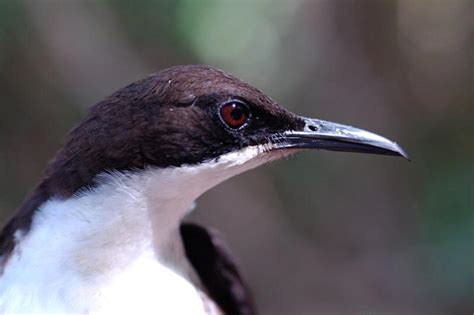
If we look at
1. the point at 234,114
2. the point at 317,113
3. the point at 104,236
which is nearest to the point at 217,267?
the point at 104,236

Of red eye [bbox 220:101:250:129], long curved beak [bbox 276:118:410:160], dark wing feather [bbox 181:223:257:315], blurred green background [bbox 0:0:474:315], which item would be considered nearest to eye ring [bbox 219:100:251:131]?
red eye [bbox 220:101:250:129]

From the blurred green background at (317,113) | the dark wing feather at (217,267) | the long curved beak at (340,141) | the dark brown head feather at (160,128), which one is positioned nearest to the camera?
the dark brown head feather at (160,128)

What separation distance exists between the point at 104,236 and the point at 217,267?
2.19 feet

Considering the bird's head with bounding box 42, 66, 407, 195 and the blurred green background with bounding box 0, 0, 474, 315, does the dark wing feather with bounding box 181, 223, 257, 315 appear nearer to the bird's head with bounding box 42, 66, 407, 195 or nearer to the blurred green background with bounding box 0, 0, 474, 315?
the bird's head with bounding box 42, 66, 407, 195

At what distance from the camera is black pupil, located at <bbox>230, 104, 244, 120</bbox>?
6.66 feet

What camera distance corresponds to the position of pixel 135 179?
2.00 meters

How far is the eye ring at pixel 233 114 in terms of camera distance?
2.02 meters

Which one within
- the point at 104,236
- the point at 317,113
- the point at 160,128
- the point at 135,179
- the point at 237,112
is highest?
the point at 317,113

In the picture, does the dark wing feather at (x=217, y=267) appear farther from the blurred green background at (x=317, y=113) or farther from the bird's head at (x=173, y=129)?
the blurred green background at (x=317, y=113)

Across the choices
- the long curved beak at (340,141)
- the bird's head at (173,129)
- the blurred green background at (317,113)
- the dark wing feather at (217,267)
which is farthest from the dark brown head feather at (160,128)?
the blurred green background at (317,113)

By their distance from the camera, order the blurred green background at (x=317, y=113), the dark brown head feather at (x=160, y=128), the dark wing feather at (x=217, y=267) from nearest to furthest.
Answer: the dark brown head feather at (x=160, y=128)
the dark wing feather at (x=217, y=267)
the blurred green background at (x=317, y=113)

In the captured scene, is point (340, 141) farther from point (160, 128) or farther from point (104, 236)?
point (104, 236)

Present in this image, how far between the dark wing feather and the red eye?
700 millimetres

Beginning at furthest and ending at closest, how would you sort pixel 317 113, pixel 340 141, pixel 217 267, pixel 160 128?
pixel 317 113
pixel 217 267
pixel 340 141
pixel 160 128
